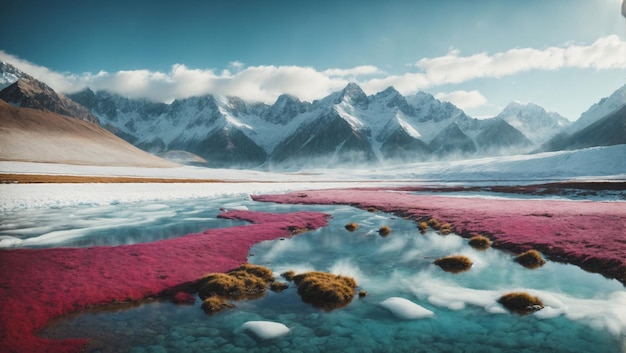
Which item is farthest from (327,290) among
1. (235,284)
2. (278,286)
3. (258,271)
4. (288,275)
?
(258,271)

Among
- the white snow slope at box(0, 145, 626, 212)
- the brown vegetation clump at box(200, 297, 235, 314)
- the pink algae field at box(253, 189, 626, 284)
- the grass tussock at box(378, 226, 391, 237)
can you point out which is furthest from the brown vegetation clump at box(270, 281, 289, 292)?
the white snow slope at box(0, 145, 626, 212)

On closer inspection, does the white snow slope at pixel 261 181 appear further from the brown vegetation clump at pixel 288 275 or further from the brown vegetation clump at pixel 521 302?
the brown vegetation clump at pixel 521 302

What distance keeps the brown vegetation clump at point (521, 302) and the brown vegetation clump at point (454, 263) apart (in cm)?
509

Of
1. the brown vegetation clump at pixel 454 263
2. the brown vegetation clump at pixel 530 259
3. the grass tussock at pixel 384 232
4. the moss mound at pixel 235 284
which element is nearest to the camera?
the moss mound at pixel 235 284

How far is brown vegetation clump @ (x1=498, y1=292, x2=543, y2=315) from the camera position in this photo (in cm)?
1494

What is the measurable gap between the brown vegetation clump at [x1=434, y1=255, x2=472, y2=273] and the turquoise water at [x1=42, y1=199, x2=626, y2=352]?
569 millimetres

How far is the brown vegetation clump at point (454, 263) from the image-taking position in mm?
21134

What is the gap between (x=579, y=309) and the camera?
Answer: 14.8 m

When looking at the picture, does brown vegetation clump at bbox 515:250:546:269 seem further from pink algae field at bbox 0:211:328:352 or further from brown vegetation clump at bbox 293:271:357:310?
pink algae field at bbox 0:211:328:352

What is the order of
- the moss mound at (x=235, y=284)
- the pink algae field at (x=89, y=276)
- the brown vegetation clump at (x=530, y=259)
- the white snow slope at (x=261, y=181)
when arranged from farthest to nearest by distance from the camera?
the white snow slope at (x=261, y=181), the brown vegetation clump at (x=530, y=259), the moss mound at (x=235, y=284), the pink algae field at (x=89, y=276)

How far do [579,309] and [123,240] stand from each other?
3158 cm

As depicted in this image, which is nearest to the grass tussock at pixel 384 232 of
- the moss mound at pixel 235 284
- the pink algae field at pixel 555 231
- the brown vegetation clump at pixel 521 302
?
the pink algae field at pixel 555 231

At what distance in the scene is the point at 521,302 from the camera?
15383mm

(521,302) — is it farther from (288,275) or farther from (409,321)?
(288,275)
